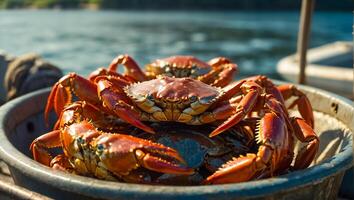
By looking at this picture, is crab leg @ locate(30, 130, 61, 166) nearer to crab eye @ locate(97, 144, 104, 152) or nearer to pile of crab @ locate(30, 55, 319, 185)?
pile of crab @ locate(30, 55, 319, 185)

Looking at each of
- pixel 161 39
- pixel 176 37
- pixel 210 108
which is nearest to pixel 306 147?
pixel 210 108

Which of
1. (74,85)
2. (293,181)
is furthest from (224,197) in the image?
(74,85)

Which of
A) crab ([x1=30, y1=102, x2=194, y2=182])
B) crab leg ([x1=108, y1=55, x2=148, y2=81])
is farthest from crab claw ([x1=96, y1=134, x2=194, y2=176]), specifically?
crab leg ([x1=108, y1=55, x2=148, y2=81])

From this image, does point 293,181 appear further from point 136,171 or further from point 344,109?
point 344,109

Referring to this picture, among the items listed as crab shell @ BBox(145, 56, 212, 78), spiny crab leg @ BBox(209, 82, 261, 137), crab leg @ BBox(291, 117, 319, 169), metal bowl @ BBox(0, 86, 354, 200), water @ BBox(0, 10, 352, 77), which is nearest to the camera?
metal bowl @ BBox(0, 86, 354, 200)

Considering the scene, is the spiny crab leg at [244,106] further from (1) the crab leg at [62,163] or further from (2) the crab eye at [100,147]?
(1) the crab leg at [62,163]

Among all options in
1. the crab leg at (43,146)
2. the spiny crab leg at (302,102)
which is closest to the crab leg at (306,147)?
the spiny crab leg at (302,102)
